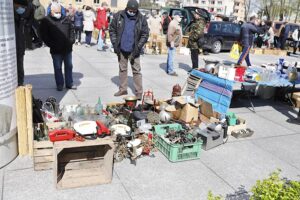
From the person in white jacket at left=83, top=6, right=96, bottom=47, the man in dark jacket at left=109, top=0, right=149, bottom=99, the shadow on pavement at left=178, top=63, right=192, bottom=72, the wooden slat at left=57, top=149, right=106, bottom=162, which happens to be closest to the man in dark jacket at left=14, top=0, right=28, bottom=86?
the man in dark jacket at left=109, top=0, right=149, bottom=99

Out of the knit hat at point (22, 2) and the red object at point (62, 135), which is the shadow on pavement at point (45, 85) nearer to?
the knit hat at point (22, 2)

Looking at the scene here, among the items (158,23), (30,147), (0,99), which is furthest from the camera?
(158,23)

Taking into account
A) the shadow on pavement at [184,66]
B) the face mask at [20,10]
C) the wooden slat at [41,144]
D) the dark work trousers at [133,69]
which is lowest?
the wooden slat at [41,144]

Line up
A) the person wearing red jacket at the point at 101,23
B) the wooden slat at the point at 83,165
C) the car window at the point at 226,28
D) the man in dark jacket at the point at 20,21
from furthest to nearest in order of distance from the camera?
the car window at the point at 226,28 → the person wearing red jacket at the point at 101,23 → the man in dark jacket at the point at 20,21 → the wooden slat at the point at 83,165

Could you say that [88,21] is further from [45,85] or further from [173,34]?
[45,85]

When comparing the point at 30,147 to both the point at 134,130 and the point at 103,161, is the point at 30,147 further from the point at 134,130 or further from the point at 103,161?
the point at 134,130

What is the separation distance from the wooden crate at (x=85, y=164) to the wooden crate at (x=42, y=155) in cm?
25

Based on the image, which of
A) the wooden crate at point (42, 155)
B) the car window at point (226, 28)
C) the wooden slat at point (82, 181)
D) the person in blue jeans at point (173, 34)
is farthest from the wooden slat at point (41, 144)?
the car window at point (226, 28)

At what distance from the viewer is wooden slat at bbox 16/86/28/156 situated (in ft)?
13.7

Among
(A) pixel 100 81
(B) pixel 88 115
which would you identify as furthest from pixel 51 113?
(A) pixel 100 81

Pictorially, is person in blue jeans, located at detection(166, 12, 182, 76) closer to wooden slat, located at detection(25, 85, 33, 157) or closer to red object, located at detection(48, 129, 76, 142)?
wooden slat, located at detection(25, 85, 33, 157)

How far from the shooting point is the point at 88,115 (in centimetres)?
512

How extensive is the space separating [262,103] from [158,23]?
25.9 ft

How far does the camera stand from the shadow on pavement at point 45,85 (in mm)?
7160
